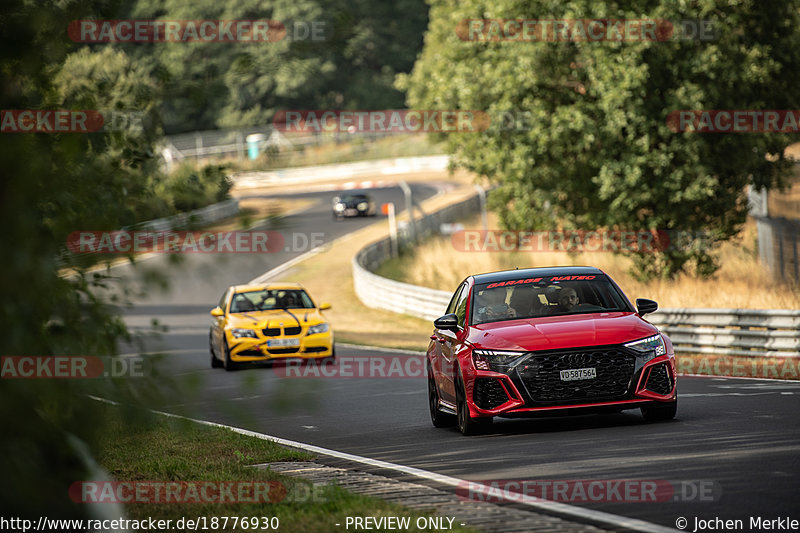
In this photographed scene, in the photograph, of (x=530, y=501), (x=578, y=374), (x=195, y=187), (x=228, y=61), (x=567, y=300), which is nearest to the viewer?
(x=228, y=61)

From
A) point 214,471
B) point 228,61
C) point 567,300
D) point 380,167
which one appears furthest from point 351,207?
point 228,61

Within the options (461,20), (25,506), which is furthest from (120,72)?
(461,20)

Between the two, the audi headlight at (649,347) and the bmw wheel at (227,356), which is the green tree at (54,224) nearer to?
the audi headlight at (649,347)

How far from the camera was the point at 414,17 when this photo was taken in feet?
358

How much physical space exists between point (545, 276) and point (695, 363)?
27.7ft

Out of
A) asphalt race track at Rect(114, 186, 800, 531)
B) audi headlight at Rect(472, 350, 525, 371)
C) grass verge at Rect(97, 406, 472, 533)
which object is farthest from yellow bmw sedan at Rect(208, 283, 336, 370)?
audi headlight at Rect(472, 350, 525, 371)

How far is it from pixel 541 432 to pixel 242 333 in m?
11.4

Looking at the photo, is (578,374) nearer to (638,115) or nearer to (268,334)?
(268,334)

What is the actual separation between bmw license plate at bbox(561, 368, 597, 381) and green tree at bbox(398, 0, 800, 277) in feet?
60.8

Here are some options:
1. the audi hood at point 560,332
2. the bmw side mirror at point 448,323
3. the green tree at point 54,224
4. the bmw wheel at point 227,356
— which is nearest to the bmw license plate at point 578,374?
the audi hood at point 560,332

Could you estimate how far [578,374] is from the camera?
1146 cm

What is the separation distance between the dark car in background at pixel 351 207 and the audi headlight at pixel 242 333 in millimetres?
42888

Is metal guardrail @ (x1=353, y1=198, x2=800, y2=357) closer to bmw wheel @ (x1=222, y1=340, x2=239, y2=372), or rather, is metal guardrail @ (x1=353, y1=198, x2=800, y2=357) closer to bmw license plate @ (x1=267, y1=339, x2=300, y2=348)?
bmw license plate @ (x1=267, y1=339, x2=300, y2=348)

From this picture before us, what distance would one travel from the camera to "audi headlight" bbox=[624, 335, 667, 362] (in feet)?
38.1
